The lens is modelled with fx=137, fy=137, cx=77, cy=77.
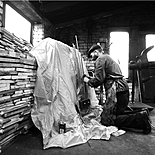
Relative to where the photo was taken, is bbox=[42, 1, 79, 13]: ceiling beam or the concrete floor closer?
the concrete floor

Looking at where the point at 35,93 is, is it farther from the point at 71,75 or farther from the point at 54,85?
the point at 71,75

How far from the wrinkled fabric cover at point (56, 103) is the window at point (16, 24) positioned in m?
1.13

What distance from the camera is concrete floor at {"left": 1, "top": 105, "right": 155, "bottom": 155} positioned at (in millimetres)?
1517

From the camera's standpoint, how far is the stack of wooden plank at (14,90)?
156cm

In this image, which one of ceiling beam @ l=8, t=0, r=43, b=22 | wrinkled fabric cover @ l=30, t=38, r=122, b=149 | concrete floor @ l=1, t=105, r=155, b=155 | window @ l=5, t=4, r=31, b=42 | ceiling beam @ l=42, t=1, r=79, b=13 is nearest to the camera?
concrete floor @ l=1, t=105, r=155, b=155

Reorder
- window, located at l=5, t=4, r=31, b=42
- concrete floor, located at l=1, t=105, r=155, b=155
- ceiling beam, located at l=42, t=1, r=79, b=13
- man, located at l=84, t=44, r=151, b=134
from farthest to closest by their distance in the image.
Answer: ceiling beam, located at l=42, t=1, r=79, b=13 → window, located at l=5, t=4, r=31, b=42 → man, located at l=84, t=44, r=151, b=134 → concrete floor, located at l=1, t=105, r=155, b=155

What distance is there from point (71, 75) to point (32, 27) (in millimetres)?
2360

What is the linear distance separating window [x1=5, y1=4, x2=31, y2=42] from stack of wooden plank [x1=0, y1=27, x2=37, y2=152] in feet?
3.72

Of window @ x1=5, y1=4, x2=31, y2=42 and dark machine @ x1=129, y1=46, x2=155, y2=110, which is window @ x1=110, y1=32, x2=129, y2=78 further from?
window @ x1=5, y1=4, x2=31, y2=42

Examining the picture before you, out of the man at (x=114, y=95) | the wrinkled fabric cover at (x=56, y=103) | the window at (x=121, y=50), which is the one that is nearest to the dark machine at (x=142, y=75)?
the window at (x=121, y=50)

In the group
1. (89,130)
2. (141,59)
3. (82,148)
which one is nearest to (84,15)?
(141,59)

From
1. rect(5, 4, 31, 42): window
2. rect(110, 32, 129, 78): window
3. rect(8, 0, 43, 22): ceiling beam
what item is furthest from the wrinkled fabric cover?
rect(110, 32, 129, 78): window

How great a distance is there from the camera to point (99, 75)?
2293mm

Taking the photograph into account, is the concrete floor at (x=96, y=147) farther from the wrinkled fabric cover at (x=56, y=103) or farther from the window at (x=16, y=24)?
the window at (x=16, y=24)
